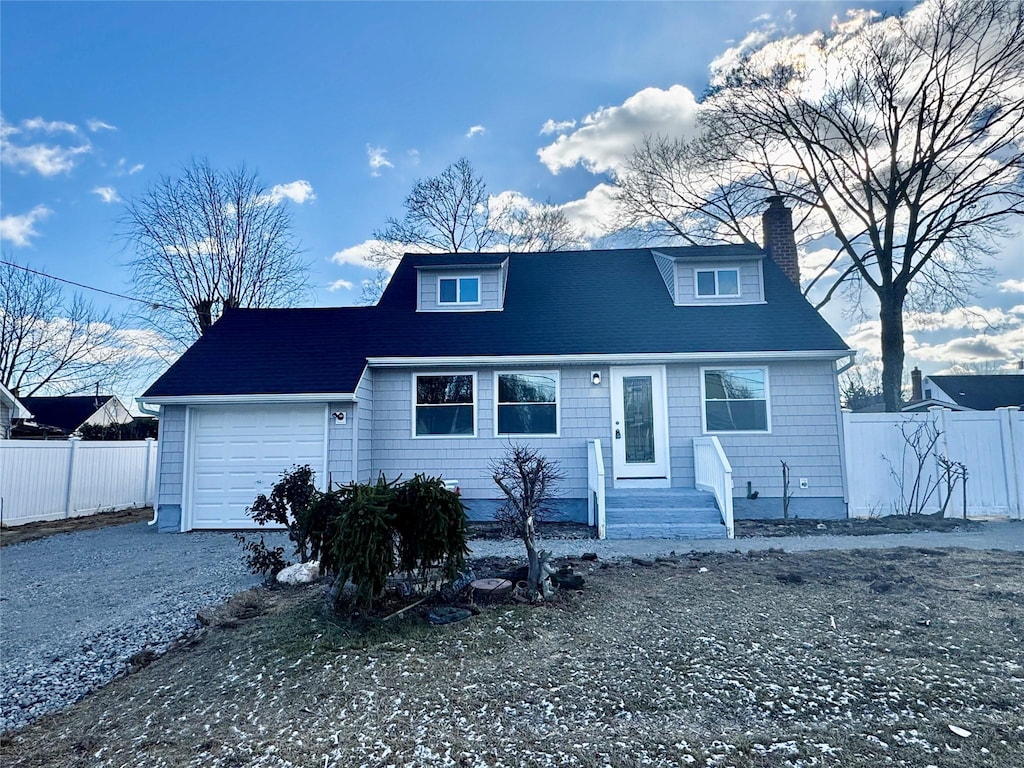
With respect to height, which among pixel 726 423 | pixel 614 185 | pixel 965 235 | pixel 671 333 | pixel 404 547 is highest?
pixel 614 185

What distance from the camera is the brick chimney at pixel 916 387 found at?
30619 millimetres

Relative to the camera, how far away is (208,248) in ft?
66.1

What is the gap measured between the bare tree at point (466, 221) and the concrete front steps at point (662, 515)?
45.9 ft

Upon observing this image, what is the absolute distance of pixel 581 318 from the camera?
10.8 metres

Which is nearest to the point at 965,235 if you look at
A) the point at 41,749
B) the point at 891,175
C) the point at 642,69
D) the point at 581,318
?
the point at 891,175

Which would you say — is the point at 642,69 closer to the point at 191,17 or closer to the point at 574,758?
the point at 191,17

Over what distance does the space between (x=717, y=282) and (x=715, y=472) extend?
167 inches

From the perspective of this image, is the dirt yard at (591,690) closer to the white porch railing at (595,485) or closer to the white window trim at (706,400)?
the white porch railing at (595,485)

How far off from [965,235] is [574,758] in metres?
17.6

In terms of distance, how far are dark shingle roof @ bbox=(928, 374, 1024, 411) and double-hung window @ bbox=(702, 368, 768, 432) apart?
76.3 ft

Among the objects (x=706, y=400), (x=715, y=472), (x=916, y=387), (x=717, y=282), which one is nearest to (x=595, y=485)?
(x=715, y=472)

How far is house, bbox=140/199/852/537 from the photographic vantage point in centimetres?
948

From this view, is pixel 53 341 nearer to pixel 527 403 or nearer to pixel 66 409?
pixel 66 409

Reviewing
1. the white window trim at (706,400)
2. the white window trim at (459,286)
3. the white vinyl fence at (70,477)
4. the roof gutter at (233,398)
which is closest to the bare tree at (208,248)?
the white vinyl fence at (70,477)
